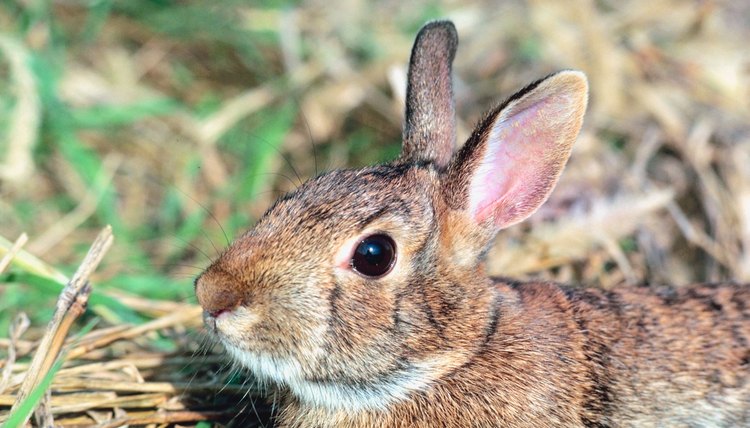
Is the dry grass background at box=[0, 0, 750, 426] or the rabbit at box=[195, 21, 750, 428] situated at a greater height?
the dry grass background at box=[0, 0, 750, 426]

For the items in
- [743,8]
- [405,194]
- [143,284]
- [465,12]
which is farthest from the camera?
[743,8]

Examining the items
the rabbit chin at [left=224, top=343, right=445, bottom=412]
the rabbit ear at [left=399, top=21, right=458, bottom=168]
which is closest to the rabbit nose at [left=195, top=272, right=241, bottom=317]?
the rabbit chin at [left=224, top=343, right=445, bottom=412]

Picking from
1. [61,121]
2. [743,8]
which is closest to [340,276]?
[61,121]

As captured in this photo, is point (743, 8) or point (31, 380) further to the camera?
point (743, 8)

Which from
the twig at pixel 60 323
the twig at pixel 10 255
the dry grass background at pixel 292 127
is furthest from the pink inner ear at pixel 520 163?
the twig at pixel 10 255

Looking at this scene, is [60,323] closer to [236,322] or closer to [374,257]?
[236,322]

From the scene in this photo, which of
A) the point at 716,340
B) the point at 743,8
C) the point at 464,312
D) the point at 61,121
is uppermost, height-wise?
the point at 743,8

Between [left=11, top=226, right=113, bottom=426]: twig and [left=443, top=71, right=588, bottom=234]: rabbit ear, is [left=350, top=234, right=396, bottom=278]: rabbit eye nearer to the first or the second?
[left=443, top=71, right=588, bottom=234]: rabbit ear

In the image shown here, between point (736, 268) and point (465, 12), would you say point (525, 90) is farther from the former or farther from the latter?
point (465, 12)
